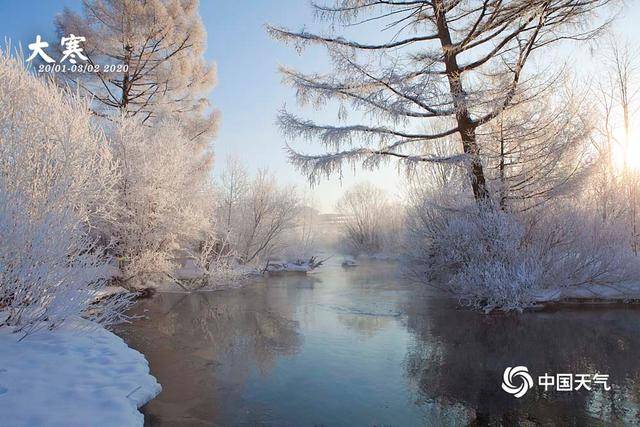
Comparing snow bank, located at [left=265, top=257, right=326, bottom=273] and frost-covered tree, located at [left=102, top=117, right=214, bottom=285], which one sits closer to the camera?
frost-covered tree, located at [left=102, top=117, right=214, bottom=285]

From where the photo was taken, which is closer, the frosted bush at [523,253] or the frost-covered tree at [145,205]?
the frosted bush at [523,253]

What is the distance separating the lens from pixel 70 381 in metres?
4.55

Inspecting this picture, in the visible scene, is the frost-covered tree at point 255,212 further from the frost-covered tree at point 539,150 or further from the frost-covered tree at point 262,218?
the frost-covered tree at point 539,150

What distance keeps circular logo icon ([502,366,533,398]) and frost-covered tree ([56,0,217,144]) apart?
1441 cm

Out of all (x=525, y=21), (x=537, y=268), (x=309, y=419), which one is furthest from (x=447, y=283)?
(x=309, y=419)

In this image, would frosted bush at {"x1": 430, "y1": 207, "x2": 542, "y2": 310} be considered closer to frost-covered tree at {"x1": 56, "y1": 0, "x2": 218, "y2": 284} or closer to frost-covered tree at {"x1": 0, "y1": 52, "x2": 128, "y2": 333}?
frost-covered tree at {"x1": 0, "y1": 52, "x2": 128, "y2": 333}

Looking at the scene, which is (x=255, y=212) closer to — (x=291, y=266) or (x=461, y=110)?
(x=291, y=266)

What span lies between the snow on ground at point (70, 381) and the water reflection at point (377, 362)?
1.35ft

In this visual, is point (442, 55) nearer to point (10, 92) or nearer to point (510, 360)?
point (510, 360)

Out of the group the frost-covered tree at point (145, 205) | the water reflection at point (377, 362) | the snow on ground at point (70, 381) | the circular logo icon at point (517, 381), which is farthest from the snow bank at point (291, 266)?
the circular logo icon at point (517, 381)

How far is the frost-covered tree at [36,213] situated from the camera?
5277 mm

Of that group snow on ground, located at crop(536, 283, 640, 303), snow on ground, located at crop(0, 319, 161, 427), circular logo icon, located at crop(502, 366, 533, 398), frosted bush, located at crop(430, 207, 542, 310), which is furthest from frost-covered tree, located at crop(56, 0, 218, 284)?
snow on ground, located at crop(536, 283, 640, 303)

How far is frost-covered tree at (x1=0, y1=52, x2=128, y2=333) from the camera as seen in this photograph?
5.28m

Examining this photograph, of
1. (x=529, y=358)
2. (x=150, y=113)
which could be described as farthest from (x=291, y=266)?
(x=529, y=358)
